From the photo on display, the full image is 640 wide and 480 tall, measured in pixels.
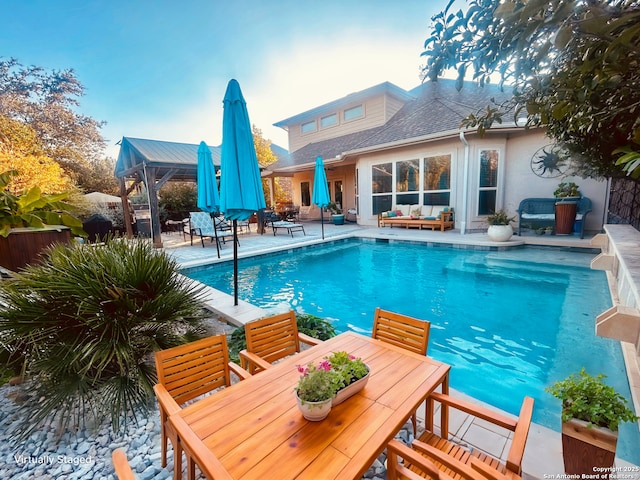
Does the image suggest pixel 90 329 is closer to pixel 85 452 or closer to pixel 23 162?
pixel 85 452

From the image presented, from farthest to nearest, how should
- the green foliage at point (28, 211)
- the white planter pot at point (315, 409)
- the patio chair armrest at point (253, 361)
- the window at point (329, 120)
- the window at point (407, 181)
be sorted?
1. the window at point (329, 120)
2. the window at point (407, 181)
3. the green foliage at point (28, 211)
4. the patio chair armrest at point (253, 361)
5. the white planter pot at point (315, 409)

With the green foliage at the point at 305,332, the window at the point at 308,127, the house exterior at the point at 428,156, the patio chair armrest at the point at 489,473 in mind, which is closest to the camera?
the patio chair armrest at the point at 489,473

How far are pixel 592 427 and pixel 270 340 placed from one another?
1909mm

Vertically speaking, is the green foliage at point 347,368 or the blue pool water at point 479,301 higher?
the green foliage at point 347,368

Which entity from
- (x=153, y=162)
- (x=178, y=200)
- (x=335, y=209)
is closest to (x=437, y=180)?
(x=335, y=209)

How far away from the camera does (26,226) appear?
4.71 meters

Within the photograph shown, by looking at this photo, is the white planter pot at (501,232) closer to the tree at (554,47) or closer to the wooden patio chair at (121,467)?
the tree at (554,47)

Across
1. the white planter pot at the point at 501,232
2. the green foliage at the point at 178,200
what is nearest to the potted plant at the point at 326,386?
the white planter pot at the point at 501,232

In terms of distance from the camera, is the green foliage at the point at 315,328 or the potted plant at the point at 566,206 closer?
the green foliage at the point at 315,328

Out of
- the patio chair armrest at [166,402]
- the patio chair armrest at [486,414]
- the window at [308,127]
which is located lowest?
the patio chair armrest at [486,414]

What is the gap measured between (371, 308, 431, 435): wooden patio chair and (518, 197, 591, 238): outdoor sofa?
8.86 meters

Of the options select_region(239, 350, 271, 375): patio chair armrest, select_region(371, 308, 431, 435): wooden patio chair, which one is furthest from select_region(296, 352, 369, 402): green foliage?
select_region(371, 308, 431, 435): wooden patio chair

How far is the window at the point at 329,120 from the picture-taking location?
1552 centimetres

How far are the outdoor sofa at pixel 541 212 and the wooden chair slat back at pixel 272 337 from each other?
9.33 meters
